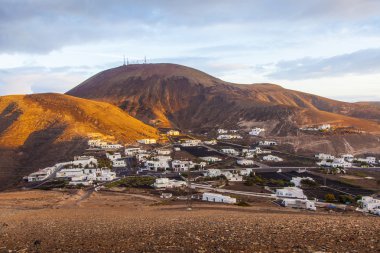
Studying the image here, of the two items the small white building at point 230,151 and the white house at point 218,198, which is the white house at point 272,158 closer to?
the small white building at point 230,151

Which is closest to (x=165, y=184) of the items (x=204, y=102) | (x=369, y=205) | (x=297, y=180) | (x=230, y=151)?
(x=297, y=180)

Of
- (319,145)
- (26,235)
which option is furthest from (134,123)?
(26,235)

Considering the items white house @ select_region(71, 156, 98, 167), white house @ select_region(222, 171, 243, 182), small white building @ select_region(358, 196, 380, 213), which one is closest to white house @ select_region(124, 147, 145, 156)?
white house @ select_region(71, 156, 98, 167)

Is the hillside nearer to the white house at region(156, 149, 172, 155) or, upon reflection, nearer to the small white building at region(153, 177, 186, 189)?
the white house at region(156, 149, 172, 155)

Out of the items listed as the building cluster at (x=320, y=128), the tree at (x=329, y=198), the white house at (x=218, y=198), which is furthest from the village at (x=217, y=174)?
the building cluster at (x=320, y=128)

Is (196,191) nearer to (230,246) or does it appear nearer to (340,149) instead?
(230,246)
